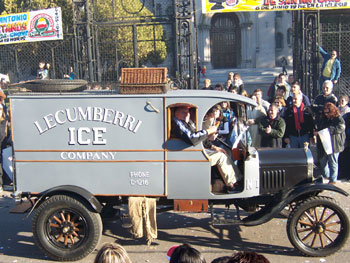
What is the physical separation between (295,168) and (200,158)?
51.0 inches

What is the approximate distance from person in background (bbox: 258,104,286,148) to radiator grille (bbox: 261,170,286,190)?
92.3 inches

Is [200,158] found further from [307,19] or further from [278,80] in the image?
[307,19]

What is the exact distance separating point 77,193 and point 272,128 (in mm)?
4170

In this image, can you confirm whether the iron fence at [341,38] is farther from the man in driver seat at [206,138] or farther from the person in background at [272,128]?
the man in driver seat at [206,138]

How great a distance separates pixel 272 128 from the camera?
838cm

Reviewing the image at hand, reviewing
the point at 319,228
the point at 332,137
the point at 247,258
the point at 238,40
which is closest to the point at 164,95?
the point at 319,228

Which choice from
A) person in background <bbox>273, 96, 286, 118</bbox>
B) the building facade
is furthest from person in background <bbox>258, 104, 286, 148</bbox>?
the building facade

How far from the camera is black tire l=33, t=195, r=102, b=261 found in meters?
5.70

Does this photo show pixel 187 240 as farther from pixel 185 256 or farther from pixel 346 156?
pixel 346 156

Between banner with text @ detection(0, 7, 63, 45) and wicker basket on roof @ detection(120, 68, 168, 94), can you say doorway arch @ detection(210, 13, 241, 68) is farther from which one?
wicker basket on roof @ detection(120, 68, 168, 94)

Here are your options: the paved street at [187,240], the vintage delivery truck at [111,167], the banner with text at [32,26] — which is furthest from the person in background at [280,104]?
the banner with text at [32,26]

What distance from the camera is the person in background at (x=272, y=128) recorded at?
8298 millimetres

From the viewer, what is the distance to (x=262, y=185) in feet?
19.5

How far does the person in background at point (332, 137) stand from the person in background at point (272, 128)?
0.93 metres
